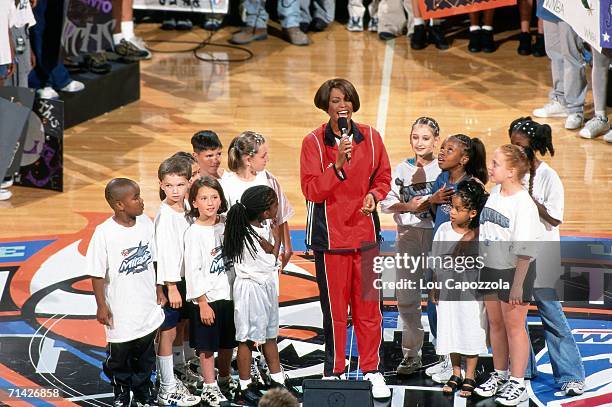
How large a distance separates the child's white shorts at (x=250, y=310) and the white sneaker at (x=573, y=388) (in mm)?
1644

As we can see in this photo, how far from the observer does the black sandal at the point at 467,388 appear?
6453mm

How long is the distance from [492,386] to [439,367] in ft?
1.27

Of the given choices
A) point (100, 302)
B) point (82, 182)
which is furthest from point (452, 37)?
point (100, 302)

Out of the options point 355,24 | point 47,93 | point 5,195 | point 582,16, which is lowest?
point 5,195

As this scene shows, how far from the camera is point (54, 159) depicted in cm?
952

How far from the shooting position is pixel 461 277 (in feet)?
20.9

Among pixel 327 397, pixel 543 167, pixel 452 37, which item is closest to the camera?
pixel 327 397

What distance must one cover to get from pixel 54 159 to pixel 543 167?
14.6 ft

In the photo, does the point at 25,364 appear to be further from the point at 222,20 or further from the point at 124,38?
the point at 222,20

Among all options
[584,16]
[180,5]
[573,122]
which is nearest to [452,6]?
[573,122]

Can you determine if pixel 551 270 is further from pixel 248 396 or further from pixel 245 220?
pixel 248 396

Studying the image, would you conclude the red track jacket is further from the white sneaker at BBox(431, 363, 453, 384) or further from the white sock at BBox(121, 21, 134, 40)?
the white sock at BBox(121, 21, 134, 40)

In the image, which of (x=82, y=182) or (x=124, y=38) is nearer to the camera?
(x=82, y=182)

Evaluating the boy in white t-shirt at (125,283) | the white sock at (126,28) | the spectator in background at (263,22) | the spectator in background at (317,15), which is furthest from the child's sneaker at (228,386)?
the spectator in background at (317,15)
